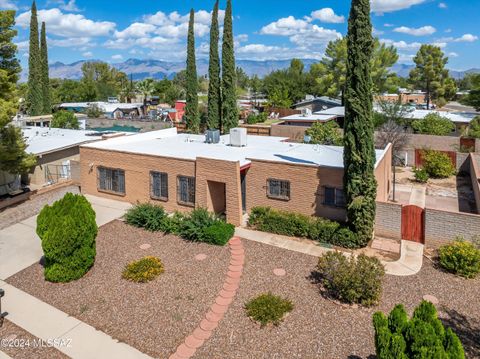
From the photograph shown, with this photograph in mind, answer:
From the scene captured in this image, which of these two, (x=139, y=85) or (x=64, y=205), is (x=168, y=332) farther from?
(x=139, y=85)

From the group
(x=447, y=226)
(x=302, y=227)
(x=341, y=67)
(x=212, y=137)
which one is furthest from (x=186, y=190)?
(x=341, y=67)

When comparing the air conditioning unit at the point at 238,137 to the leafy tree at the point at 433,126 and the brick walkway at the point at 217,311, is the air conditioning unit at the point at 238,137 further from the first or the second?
the leafy tree at the point at 433,126

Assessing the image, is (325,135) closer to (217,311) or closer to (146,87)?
(217,311)

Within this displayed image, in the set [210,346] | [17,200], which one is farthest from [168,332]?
[17,200]

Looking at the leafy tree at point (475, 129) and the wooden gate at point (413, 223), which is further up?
the leafy tree at point (475, 129)

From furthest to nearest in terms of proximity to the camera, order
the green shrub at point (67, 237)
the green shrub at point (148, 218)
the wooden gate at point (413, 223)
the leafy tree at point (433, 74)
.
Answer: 1. the leafy tree at point (433, 74)
2. the green shrub at point (148, 218)
3. the wooden gate at point (413, 223)
4. the green shrub at point (67, 237)

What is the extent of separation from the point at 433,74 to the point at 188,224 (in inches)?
2852

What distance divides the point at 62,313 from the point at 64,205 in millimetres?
3504

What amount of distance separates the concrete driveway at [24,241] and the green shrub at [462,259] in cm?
1485

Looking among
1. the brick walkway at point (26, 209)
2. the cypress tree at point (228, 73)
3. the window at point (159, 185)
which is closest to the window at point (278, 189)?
the window at point (159, 185)

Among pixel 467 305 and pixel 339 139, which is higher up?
pixel 339 139

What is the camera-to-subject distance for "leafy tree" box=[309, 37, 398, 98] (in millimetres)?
57188

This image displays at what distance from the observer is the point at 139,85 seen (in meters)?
84.1

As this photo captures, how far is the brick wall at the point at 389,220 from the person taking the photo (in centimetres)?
1566
